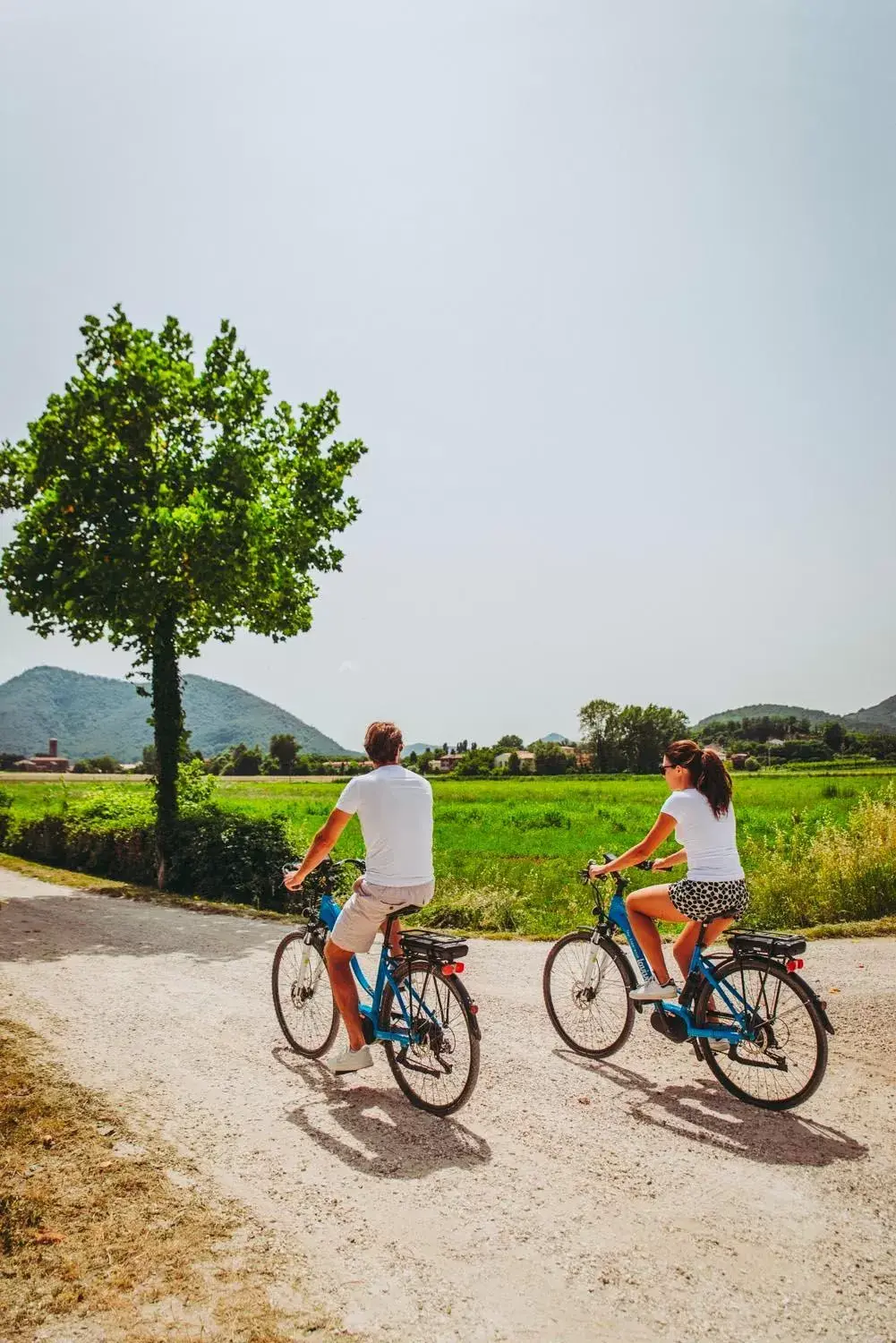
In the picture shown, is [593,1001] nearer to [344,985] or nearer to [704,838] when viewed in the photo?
[704,838]

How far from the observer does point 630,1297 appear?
362 cm

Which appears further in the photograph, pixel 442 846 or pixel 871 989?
pixel 442 846

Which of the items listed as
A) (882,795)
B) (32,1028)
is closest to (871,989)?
(32,1028)

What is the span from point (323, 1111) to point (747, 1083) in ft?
8.81

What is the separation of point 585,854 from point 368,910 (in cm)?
1654

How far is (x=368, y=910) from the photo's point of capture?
5598 millimetres

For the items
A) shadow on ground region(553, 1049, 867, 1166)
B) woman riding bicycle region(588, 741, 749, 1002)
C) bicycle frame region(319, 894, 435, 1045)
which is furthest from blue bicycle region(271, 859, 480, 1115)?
woman riding bicycle region(588, 741, 749, 1002)

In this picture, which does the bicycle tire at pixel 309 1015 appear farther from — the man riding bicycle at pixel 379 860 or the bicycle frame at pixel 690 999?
the bicycle frame at pixel 690 999

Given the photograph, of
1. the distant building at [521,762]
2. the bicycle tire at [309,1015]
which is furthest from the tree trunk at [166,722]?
the distant building at [521,762]

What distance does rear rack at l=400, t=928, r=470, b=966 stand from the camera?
17.5ft

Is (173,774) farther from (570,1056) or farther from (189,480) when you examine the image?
(570,1056)

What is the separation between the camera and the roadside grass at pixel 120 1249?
3.40 meters

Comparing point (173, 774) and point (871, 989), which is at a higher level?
point (173, 774)

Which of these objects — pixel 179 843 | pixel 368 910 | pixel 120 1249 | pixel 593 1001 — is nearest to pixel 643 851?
pixel 593 1001
